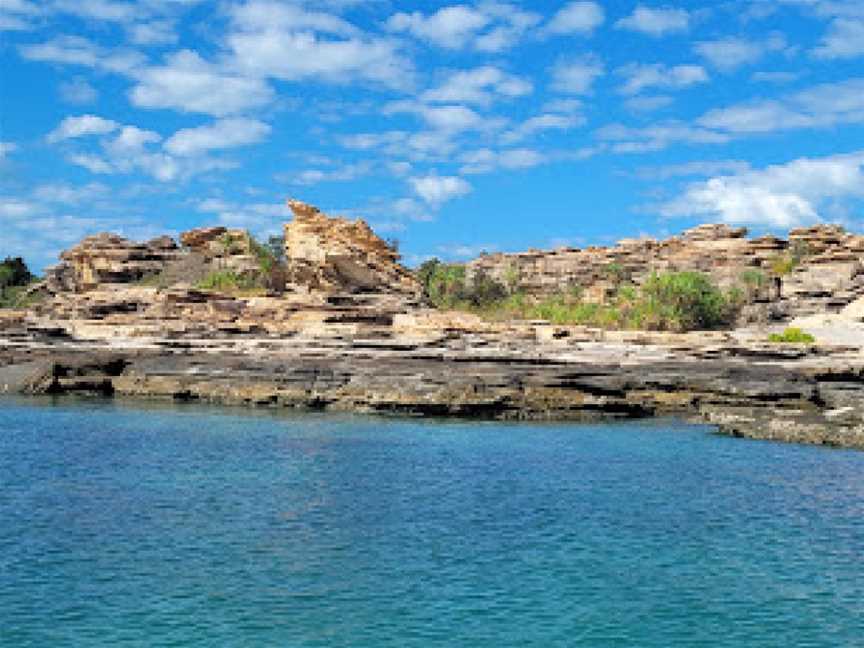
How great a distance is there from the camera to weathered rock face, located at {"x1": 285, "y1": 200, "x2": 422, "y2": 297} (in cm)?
8112

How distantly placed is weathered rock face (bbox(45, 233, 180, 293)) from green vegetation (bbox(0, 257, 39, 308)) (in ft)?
17.9

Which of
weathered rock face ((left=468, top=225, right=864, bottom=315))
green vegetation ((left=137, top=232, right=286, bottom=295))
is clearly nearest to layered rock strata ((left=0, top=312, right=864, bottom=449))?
green vegetation ((left=137, top=232, right=286, bottom=295))

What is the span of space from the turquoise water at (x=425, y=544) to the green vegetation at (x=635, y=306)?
157 ft

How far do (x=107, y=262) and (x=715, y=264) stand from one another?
225 ft

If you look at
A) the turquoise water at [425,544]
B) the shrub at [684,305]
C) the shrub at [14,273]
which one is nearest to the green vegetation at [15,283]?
the shrub at [14,273]

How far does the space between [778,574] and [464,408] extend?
31307 mm

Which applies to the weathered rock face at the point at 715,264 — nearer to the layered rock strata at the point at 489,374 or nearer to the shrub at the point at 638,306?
the shrub at the point at 638,306

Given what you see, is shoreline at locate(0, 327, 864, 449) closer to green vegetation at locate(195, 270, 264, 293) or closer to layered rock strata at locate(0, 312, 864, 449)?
layered rock strata at locate(0, 312, 864, 449)

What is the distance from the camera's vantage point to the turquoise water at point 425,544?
17109mm

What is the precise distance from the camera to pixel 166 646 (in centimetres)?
1563

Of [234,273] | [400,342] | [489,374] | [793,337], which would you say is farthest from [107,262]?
[793,337]

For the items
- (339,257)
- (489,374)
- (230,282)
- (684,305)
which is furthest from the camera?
(230,282)

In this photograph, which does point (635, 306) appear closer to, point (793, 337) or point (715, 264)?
point (715, 264)

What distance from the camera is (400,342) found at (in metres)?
60.6
